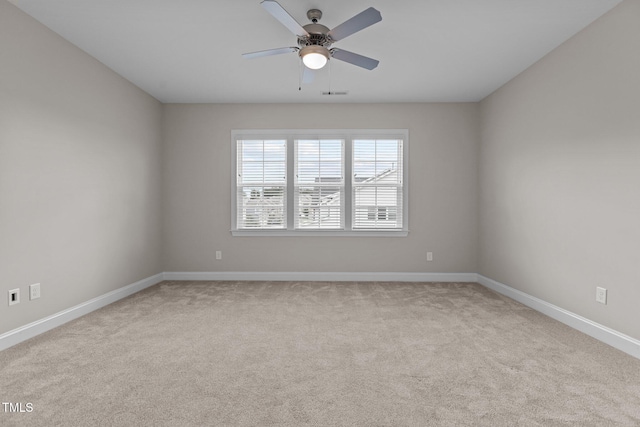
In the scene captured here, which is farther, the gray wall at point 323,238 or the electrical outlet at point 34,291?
the gray wall at point 323,238

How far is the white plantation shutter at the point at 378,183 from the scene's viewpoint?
15.8 ft

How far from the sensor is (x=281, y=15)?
215 cm

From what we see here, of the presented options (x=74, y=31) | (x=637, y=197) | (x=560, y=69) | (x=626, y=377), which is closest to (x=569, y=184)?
(x=637, y=197)

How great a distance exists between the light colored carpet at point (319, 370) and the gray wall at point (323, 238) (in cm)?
135

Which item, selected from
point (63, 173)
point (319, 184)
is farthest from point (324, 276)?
point (63, 173)

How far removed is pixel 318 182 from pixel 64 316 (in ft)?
11.2

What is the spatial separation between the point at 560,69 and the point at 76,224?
517cm

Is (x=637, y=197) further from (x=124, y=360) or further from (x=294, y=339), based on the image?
(x=124, y=360)

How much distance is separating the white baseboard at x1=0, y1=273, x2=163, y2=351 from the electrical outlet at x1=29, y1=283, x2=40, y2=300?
0.73 feet

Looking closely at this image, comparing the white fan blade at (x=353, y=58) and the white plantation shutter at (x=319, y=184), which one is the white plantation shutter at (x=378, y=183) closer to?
the white plantation shutter at (x=319, y=184)

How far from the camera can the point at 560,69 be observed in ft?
10.2

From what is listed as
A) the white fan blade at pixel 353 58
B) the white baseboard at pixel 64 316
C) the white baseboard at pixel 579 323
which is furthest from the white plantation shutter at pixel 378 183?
the white baseboard at pixel 64 316

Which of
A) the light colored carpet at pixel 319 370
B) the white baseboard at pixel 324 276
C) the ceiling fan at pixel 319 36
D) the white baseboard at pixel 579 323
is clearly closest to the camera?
the light colored carpet at pixel 319 370

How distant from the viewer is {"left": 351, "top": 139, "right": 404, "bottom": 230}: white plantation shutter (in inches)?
189
